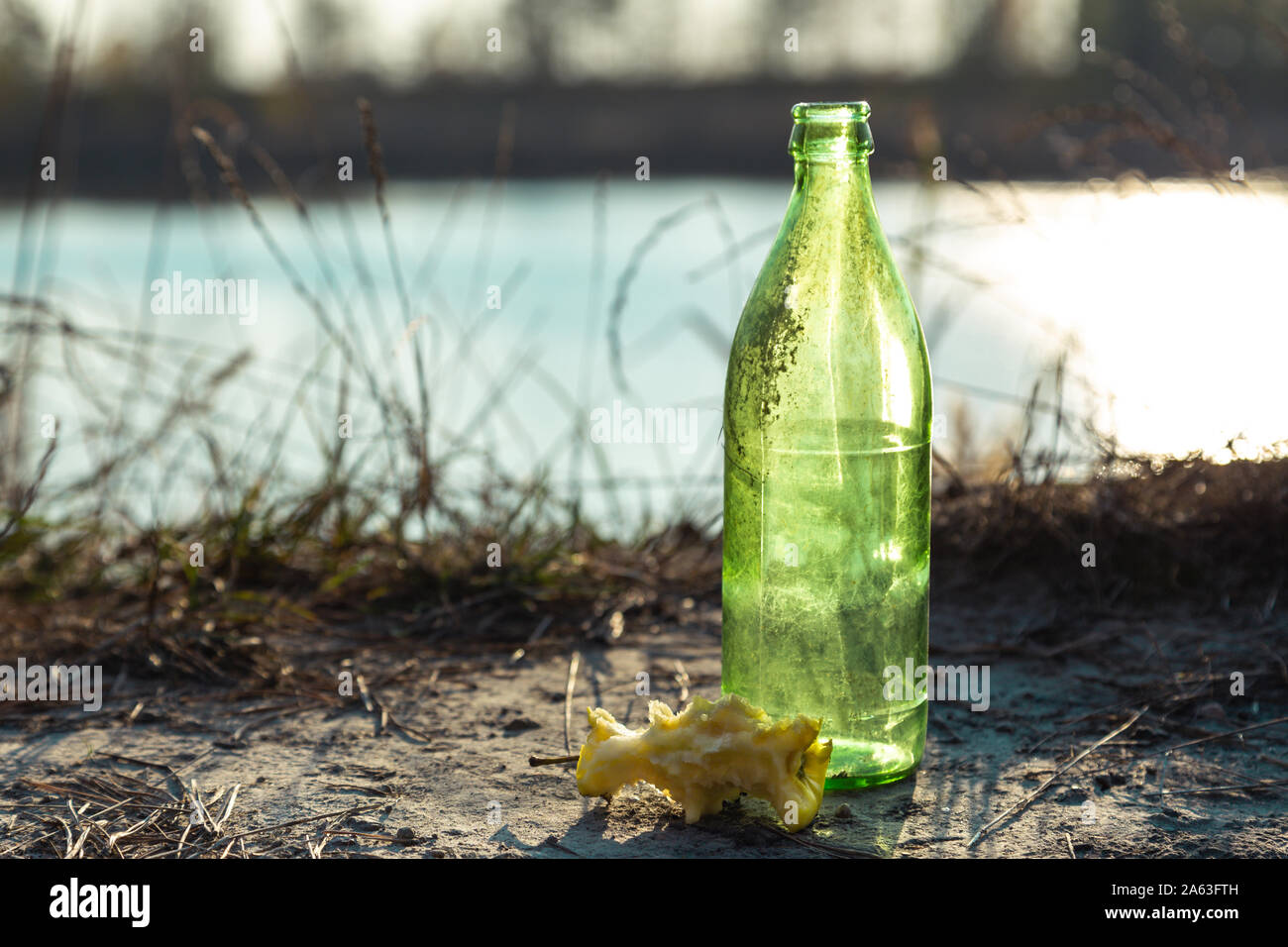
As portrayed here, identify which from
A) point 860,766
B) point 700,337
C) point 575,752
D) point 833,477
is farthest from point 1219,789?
point 700,337

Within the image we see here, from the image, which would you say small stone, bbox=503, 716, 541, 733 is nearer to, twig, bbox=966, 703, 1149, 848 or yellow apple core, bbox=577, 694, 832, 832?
yellow apple core, bbox=577, 694, 832, 832

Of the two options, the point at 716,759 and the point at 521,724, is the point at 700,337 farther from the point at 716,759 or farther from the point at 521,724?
the point at 716,759

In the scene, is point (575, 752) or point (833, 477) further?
point (575, 752)

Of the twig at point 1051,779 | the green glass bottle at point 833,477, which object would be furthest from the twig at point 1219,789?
the green glass bottle at point 833,477

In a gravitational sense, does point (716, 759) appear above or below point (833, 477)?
below

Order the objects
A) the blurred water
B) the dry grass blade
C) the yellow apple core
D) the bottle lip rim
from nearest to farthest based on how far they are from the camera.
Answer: the yellow apple core → the bottle lip rim → the dry grass blade → the blurred water

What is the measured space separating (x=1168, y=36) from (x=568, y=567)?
1760mm

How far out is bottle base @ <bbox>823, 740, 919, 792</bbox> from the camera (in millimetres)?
1455

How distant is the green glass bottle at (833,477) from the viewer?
147 cm

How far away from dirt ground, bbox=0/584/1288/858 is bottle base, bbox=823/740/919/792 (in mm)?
17

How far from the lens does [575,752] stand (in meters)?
1.60

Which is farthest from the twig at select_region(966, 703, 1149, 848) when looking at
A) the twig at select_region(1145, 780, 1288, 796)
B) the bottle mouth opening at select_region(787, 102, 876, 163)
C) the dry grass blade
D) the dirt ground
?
the bottle mouth opening at select_region(787, 102, 876, 163)

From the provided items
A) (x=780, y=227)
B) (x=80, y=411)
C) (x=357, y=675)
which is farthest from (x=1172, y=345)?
(x=80, y=411)

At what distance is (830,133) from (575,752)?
2.94 ft
